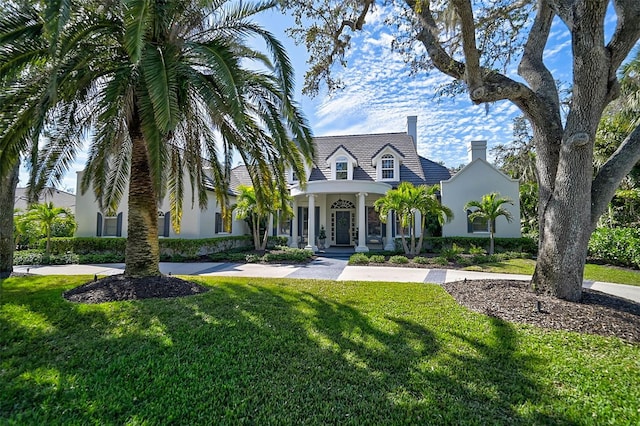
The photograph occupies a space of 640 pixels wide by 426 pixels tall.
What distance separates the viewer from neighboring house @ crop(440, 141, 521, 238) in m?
17.8

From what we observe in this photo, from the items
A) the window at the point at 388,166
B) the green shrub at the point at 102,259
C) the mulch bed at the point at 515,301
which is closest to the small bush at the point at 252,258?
the green shrub at the point at 102,259

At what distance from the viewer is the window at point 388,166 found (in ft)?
67.3

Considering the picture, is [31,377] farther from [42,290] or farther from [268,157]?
[268,157]

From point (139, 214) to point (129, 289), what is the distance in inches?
71.4

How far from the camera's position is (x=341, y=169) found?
2055cm

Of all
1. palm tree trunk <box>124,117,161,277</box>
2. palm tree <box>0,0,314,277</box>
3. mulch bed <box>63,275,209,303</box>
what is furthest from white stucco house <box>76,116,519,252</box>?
mulch bed <box>63,275,209,303</box>

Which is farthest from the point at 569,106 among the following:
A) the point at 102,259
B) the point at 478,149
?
the point at 102,259

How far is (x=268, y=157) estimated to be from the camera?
8.20 meters

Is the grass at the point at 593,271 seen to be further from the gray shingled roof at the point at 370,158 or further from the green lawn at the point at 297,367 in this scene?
the gray shingled roof at the point at 370,158

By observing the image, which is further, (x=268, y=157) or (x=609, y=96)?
(x=268, y=157)

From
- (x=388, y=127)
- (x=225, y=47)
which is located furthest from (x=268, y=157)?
(x=388, y=127)

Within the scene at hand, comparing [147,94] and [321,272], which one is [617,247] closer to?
[321,272]

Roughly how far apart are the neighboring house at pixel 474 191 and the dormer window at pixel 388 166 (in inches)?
134

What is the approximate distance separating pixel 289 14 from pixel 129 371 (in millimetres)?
8934
